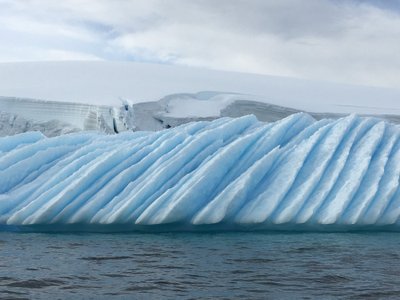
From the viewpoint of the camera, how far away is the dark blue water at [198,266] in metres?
3.70

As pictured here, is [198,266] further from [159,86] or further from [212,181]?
[159,86]

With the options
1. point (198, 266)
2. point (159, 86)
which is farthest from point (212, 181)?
point (159, 86)

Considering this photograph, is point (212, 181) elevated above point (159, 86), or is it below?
below

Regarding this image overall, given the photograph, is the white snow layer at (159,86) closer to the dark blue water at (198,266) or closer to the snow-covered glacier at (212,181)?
the snow-covered glacier at (212,181)

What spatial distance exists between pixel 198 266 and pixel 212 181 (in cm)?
204

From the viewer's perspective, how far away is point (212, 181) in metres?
6.41

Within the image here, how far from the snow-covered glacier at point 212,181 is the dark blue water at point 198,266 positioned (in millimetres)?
298

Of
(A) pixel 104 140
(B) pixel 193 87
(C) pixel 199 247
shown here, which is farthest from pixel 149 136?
(B) pixel 193 87

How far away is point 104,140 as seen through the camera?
7.64 meters

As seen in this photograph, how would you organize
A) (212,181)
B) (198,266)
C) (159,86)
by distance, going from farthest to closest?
(159,86)
(212,181)
(198,266)

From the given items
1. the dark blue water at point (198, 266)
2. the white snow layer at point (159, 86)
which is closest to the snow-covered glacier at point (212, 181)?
the dark blue water at point (198, 266)

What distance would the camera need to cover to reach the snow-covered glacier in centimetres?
627

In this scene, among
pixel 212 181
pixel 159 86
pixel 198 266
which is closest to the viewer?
pixel 198 266

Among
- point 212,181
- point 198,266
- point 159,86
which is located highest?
point 159,86
